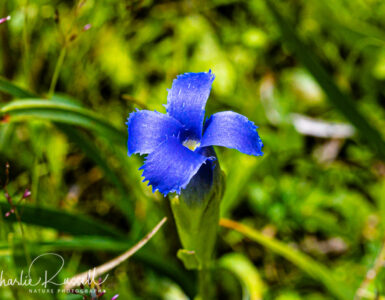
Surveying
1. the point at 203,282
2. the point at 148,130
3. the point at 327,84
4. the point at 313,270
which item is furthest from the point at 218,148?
the point at 148,130

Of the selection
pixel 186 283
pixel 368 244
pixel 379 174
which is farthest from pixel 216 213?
pixel 379 174

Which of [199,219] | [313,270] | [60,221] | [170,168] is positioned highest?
[170,168]

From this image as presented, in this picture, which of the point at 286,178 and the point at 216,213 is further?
the point at 286,178

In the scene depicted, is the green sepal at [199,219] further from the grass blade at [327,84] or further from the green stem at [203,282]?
the grass blade at [327,84]

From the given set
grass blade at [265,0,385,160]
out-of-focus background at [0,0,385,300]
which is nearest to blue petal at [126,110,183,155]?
out-of-focus background at [0,0,385,300]

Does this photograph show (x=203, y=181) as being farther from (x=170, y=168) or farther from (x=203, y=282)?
(x=203, y=282)

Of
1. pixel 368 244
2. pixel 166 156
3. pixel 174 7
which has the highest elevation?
pixel 166 156

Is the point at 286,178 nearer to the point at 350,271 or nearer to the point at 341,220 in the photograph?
the point at 341,220

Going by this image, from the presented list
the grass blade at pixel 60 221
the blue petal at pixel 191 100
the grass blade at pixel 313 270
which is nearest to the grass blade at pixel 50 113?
the grass blade at pixel 60 221
